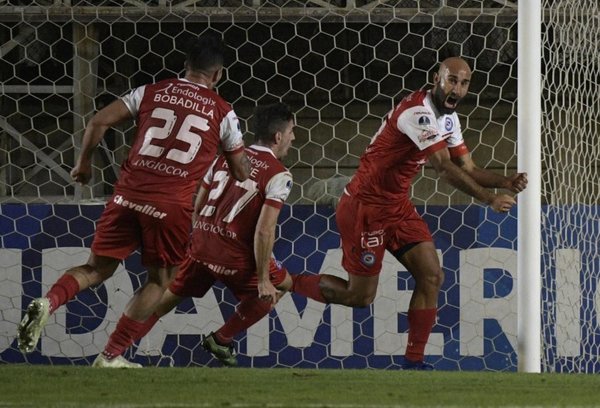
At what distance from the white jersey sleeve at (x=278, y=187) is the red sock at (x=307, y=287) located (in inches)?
33.9

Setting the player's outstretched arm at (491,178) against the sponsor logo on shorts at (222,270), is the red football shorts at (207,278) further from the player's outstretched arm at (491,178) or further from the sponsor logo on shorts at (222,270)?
the player's outstretched arm at (491,178)

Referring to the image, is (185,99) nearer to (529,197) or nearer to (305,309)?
(529,197)

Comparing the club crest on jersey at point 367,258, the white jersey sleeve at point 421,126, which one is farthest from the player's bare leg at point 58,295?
the white jersey sleeve at point 421,126

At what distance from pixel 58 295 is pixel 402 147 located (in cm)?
201

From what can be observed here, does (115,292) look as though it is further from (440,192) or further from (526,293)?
(440,192)

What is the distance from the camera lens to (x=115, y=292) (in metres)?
7.78

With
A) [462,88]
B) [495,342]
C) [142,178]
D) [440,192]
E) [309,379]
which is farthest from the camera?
[440,192]

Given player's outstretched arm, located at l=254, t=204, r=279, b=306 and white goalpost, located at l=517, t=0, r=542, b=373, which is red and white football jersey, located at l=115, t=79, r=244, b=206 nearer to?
player's outstretched arm, located at l=254, t=204, r=279, b=306

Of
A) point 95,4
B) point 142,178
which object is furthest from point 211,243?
point 95,4

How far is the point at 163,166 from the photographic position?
6.03 m

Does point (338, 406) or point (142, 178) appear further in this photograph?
point (142, 178)

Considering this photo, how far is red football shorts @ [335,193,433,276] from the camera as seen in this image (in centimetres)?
685

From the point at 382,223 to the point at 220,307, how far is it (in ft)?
4.55

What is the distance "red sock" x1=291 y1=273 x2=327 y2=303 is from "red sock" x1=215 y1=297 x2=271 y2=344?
0.39 meters
